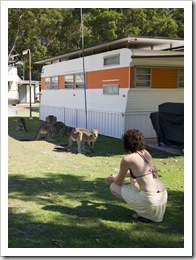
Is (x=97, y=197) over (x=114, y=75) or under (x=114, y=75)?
under

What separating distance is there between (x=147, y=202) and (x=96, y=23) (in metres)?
27.9

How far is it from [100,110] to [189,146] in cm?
981

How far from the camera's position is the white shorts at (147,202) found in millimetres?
4285

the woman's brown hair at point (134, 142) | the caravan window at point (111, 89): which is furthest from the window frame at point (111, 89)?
the woman's brown hair at point (134, 142)

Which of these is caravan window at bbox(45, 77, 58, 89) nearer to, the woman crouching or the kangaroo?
the kangaroo

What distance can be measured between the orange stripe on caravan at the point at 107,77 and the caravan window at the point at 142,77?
39cm

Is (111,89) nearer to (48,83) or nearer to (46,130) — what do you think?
(46,130)

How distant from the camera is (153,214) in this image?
14.6ft

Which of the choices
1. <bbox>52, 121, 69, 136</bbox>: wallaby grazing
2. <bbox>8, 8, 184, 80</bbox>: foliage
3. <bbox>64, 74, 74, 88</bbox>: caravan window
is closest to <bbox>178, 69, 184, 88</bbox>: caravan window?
<bbox>52, 121, 69, 136</bbox>: wallaby grazing

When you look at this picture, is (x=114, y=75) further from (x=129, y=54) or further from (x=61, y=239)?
(x=61, y=239)

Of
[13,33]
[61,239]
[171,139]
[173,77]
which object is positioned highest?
[13,33]

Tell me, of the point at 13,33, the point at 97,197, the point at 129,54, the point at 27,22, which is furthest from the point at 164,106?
the point at 13,33

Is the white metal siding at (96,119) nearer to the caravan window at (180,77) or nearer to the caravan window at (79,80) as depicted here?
the caravan window at (79,80)

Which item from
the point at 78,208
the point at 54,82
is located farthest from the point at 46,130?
the point at 54,82
